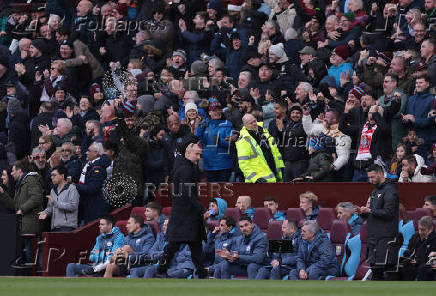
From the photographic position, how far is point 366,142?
1745 centimetres

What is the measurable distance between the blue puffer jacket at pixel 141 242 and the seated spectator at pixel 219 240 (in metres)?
0.88

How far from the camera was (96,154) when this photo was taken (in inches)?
737

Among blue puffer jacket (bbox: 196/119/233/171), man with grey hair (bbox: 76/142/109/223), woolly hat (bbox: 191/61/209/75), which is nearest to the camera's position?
man with grey hair (bbox: 76/142/109/223)

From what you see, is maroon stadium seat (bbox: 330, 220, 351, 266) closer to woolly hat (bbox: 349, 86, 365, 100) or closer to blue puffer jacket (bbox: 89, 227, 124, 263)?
woolly hat (bbox: 349, 86, 365, 100)

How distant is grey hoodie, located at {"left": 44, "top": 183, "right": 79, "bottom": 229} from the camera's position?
60.0ft

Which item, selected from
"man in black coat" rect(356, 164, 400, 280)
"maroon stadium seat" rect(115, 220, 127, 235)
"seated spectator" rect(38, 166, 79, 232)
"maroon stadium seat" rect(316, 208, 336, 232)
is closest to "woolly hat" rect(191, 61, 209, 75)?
"seated spectator" rect(38, 166, 79, 232)

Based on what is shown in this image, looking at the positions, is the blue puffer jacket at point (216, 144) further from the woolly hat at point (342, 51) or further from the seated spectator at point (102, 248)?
the woolly hat at point (342, 51)

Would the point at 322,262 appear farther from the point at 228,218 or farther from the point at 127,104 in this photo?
the point at 127,104

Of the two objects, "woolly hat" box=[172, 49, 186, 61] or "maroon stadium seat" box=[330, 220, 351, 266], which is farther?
"woolly hat" box=[172, 49, 186, 61]

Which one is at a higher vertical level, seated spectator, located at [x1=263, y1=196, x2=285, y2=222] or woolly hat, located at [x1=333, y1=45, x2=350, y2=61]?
woolly hat, located at [x1=333, y1=45, x2=350, y2=61]

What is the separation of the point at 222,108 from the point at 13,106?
5158 mm

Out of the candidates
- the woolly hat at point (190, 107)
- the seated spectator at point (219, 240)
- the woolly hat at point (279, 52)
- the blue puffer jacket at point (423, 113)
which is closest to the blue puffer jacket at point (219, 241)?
the seated spectator at point (219, 240)

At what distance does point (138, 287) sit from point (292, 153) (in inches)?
216

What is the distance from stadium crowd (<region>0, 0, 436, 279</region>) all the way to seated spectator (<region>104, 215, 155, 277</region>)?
0.09 feet
